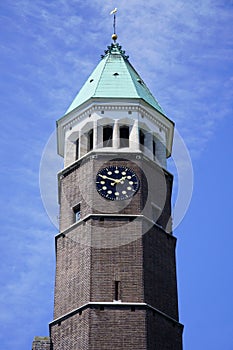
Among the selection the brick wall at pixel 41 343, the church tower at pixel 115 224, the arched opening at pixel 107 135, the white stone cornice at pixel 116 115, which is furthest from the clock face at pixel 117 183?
the brick wall at pixel 41 343

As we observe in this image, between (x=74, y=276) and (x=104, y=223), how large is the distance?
3079 mm

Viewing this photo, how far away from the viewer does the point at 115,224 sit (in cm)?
5497

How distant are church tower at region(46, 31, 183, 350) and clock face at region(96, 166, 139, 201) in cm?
5

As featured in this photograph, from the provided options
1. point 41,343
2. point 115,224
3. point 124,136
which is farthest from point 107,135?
point 41,343

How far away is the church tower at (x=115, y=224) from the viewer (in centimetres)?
5153

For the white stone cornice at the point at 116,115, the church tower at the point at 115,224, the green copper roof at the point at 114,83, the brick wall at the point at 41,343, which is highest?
the green copper roof at the point at 114,83

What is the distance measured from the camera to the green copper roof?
61.9 meters

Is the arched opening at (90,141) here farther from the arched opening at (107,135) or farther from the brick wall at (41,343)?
the brick wall at (41,343)

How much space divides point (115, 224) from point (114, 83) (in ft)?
36.0

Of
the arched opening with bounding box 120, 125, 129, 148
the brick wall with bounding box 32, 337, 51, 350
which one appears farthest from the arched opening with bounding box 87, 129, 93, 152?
the brick wall with bounding box 32, 337, 51, 350

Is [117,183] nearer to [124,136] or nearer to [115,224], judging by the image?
[115,224]

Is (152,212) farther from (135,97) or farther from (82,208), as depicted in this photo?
(135,97)

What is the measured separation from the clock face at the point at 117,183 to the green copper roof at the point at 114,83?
548 centimetres

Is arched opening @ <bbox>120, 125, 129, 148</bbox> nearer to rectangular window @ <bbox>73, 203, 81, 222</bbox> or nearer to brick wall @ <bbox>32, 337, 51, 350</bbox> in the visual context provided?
rectangular window @ <bbox>73, 203, 81, 222</bbox>
